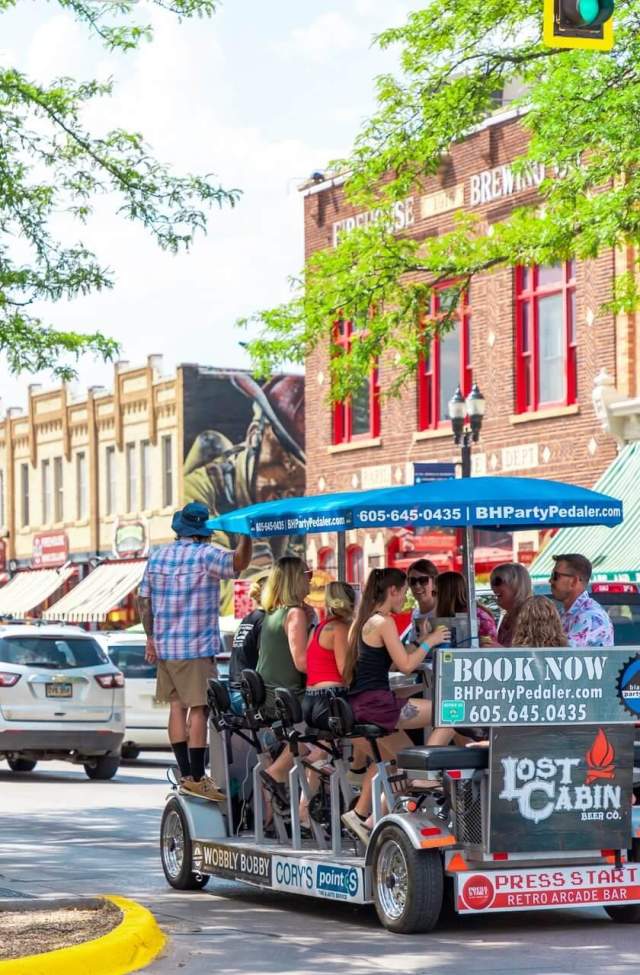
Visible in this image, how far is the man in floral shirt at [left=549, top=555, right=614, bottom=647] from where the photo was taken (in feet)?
35.6

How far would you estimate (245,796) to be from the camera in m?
11.5

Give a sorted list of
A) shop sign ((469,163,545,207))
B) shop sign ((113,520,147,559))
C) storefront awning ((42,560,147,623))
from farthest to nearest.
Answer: shop sign ((113,520,147,559))
storefront awning ((42,560,147,623))
shop sign ((469,163,545,207))

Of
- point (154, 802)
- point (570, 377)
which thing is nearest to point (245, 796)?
point (154, 802)

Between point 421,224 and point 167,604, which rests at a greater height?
point 421,224

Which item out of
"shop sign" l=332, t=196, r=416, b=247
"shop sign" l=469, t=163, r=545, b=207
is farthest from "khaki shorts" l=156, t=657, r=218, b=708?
"shop sign" l=332, t=196, r=416, b=247

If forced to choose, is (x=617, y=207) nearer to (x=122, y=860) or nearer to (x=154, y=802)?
(x=154, y=802)

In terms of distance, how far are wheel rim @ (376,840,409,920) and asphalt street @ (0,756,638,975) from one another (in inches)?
5.9

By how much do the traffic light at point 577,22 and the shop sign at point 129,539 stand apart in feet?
148

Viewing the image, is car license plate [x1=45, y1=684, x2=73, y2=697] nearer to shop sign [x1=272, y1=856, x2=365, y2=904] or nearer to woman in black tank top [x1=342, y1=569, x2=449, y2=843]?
shop sign [x1=272, y1=856, x2=365, y2=904]

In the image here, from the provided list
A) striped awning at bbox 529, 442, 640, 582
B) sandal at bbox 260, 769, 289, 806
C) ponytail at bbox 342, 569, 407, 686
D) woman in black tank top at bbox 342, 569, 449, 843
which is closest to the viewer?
woman in black tank top at bbox 342, 569, 449, 843

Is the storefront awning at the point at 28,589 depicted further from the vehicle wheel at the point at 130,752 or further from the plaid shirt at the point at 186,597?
the plaid shirt at the point at 186,597

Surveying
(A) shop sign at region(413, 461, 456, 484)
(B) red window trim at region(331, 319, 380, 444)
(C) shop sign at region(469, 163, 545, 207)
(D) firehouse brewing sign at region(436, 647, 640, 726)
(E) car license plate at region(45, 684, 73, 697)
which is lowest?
(E) car license plate at region(45, 684, 73, 697)

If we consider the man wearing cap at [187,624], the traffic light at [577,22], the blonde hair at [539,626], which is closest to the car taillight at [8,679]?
the man wearing cap at [187,624]

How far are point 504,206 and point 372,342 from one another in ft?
38.8
